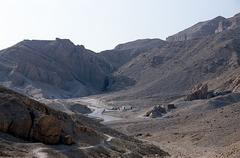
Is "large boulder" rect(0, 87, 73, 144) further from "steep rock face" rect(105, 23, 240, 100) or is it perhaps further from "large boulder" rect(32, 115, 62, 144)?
"steep rock face" rect(105, 23, 240, 100)

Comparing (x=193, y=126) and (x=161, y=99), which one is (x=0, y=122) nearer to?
(x=193, y=126)

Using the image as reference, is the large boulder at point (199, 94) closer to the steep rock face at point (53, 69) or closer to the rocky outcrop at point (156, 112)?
the rocky outcrop at point (156, 112)

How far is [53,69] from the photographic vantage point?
529ft

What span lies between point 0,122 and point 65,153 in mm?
4683

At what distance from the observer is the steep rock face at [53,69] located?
147250mm

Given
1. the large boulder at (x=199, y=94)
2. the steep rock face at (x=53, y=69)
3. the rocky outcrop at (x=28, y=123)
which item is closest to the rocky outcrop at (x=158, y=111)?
the large boulder at (x=199, y=94)

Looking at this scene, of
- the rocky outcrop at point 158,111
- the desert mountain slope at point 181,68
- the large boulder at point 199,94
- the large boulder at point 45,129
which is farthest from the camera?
the desert mountain slope at point 181,68

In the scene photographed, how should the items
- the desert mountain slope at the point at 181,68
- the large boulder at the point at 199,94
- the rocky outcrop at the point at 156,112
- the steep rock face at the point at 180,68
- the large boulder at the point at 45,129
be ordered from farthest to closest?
the steep rock face at the point at 180,68 → the desert mountain slope at the point at 181,68 → the large boulder at the point at 199,94 → the rocky outcrop at the point at 156,112 → the large boulder at the point at 45,129

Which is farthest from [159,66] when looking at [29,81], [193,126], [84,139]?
[84,139]

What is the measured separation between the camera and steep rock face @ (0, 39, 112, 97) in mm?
147250

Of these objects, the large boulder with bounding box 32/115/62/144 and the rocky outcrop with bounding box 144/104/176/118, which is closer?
the large boulder with bounding box 32/115/62/144

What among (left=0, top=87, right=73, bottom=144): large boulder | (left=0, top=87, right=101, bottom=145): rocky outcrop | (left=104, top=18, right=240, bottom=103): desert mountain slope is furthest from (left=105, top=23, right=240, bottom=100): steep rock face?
(left=0, top=87, right=73, bottom=144): large boulder

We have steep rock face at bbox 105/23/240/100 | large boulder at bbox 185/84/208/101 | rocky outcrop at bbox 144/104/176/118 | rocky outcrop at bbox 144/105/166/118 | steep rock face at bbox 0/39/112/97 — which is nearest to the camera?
rocky outcrop at bbox 144/105/166/118

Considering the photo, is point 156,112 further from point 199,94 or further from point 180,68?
point 180,68
